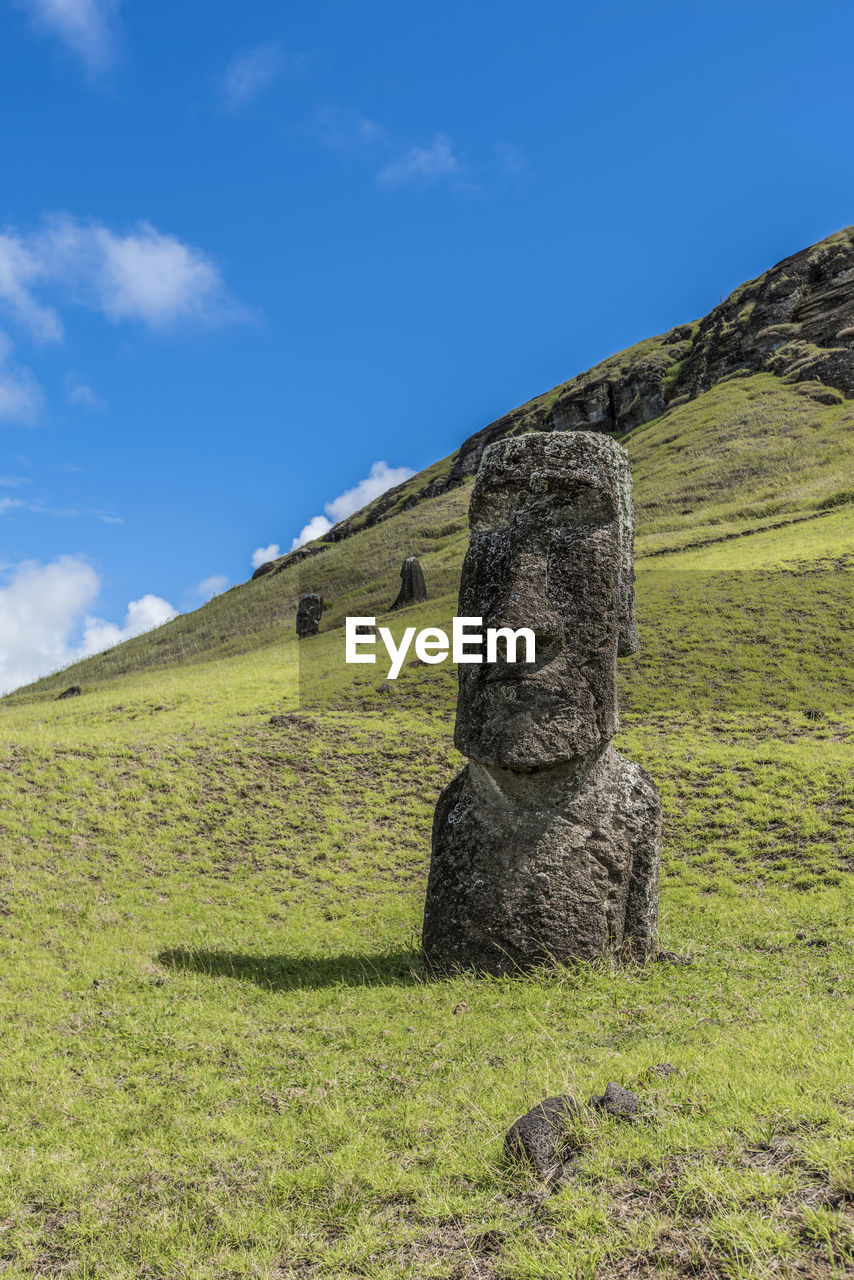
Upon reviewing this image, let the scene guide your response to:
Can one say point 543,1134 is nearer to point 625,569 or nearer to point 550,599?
point 550,599

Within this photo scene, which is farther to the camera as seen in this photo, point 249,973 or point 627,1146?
point 249,973

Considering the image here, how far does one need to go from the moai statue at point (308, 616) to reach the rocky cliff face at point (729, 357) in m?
39.9

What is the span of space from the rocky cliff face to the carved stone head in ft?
235

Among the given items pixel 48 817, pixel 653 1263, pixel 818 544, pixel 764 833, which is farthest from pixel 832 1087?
pixel 818 544

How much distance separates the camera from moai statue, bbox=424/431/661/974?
8609 millimetres

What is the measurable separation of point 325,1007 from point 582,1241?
5.05 meters

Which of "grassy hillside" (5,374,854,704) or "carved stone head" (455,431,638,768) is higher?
"grassy hillside" (5,374,854,704)

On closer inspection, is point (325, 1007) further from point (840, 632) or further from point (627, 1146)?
point (840, 632)

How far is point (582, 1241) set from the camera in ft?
12.1

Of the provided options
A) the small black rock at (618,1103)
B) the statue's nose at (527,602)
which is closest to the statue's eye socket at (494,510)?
the statue's nose at (527,602)

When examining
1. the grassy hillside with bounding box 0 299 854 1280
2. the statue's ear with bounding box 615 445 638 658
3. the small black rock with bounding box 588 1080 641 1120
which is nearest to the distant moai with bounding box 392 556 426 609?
the grassy hillside with bounding box 0 299 854 1280

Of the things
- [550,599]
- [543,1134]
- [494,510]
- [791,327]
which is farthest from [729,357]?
[543,1134]

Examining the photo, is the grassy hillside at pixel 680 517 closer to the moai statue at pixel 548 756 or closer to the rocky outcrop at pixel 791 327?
the rocky outcrop at pixel 791 327

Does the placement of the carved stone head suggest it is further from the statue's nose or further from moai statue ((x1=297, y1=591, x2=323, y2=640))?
moai statue ((x1=297, y1=591, x2=323, y2=640))
